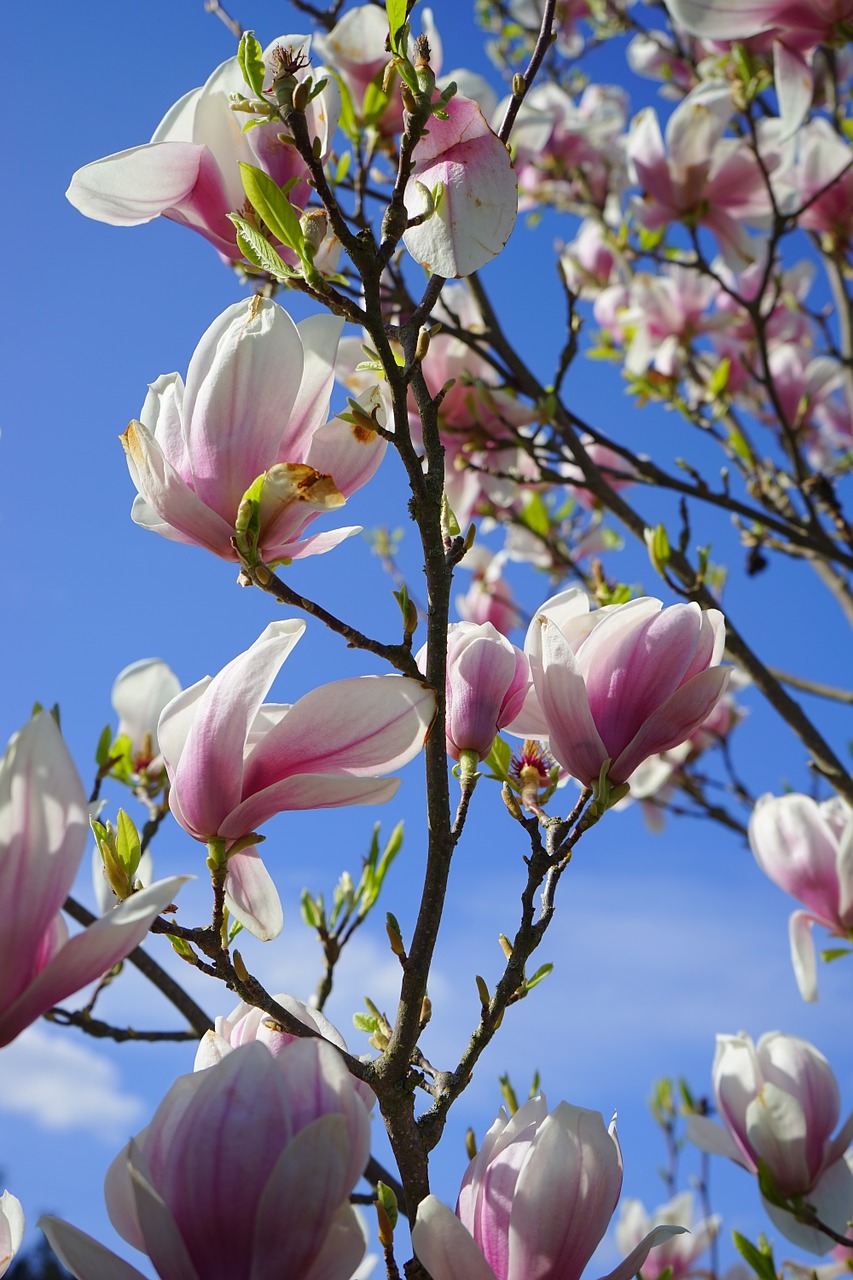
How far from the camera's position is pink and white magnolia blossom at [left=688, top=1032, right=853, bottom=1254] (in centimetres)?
140

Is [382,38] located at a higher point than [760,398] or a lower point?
lower

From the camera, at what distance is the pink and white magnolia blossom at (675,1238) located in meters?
2.41

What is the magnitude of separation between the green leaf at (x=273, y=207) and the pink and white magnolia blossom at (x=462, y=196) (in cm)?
9

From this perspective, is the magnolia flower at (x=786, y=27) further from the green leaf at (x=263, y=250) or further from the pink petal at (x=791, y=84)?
the green leaf at (x=263, y=250)

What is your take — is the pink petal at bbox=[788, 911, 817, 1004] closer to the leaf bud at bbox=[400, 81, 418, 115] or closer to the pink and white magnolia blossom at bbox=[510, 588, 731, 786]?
the pink and white magnolia blossom at bbox=[510, 588, 731, 786]

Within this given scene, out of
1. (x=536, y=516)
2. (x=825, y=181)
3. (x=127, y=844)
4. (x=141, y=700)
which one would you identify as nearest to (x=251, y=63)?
(x=127, y=844)

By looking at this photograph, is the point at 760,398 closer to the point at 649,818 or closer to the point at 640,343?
the point at 640,343

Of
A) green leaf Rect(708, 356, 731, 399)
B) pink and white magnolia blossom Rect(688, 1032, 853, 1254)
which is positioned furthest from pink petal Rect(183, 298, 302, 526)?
green leaf Rect(708, 356, 731, 399)

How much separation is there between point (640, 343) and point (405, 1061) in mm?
2523

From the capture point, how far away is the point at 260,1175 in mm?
600

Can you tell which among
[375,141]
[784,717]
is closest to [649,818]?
[784,717]

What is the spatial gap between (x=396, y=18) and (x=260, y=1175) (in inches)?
31.6

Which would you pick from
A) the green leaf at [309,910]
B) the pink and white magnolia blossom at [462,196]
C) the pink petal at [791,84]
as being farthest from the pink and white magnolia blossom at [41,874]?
the pink petal at [791,84]

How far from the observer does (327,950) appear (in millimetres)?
1505
